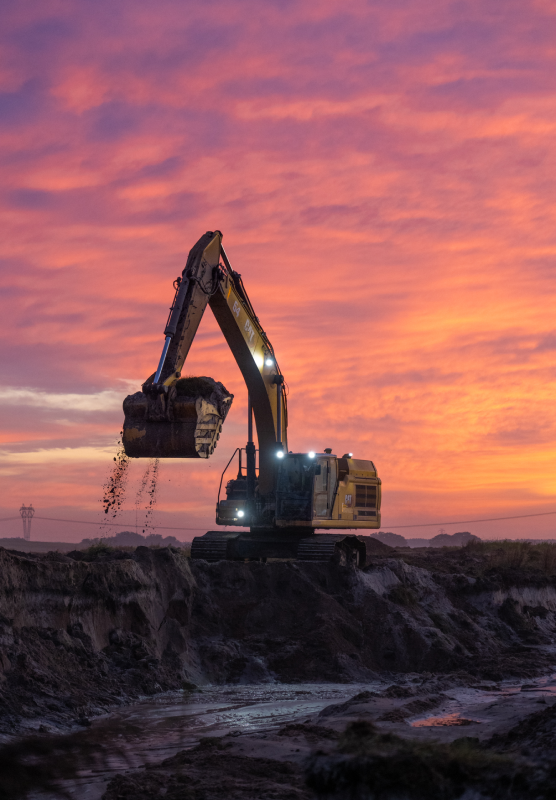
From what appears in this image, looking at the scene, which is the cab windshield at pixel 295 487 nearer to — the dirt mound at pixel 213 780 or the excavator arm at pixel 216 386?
the excavator arm at pixel 216 386

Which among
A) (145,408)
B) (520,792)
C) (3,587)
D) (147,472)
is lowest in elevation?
(520,792)

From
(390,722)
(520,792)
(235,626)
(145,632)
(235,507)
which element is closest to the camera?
(520,792)

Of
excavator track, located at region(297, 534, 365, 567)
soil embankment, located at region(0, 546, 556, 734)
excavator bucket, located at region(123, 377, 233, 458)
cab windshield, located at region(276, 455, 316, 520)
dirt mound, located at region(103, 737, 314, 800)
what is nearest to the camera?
dirt mound, located at region(103, 737, 314, 800)

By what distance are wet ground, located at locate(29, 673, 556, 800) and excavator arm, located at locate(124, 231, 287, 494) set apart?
→ 154 inches

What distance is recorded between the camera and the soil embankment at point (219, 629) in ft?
39.7

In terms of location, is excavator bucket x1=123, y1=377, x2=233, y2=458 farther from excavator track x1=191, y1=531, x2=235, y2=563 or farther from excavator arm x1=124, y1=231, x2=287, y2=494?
excavator track x1=191, y1=531, x2=235, y2=563

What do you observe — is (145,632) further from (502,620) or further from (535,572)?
(535,572)

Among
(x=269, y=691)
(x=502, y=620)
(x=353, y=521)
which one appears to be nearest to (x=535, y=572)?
(x=502, y=620)

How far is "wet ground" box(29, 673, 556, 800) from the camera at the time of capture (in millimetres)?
8956

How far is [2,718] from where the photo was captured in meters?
10.3

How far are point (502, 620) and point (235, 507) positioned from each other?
7.33 metres

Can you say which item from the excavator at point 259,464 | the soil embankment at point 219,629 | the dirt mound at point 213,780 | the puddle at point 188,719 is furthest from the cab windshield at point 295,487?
the dirt mound at point 213,780

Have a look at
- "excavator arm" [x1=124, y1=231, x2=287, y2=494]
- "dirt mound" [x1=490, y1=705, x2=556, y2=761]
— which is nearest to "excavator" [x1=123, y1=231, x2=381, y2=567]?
"excavator arm" [x1=124, y1=231, x2=287, y2=494]

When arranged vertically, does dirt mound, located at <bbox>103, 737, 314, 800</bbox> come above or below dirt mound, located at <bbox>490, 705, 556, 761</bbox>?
below
